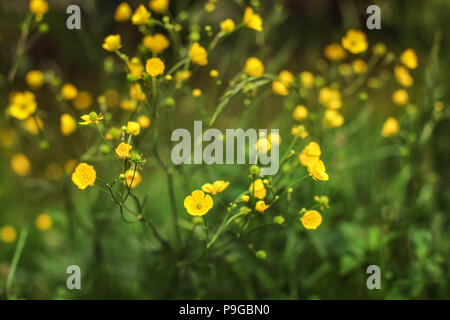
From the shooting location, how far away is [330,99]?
1839 mm

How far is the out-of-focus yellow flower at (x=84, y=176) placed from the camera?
117cm

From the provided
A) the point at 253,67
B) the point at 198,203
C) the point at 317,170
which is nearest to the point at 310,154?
the point at 317,170

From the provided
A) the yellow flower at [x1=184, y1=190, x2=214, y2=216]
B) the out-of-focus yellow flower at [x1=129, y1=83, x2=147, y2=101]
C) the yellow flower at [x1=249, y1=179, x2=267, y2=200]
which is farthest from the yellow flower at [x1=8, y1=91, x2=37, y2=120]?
the yellow flower at [x1=249, y1=179, x2=267, y2=200]

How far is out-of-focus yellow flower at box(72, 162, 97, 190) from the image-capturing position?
1.17 metres

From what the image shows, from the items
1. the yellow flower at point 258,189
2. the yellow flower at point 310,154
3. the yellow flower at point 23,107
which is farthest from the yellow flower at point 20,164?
the yellow flower at point 310,154

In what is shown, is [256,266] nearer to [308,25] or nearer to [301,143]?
[301,143]

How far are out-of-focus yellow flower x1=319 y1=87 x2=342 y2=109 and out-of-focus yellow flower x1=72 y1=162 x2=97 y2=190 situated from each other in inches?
42.3

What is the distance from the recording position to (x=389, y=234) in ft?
5.63

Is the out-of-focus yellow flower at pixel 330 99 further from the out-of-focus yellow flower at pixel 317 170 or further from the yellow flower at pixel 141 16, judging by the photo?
the yellow flower at pixel 141 16

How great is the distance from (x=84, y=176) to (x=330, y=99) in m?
1.12
